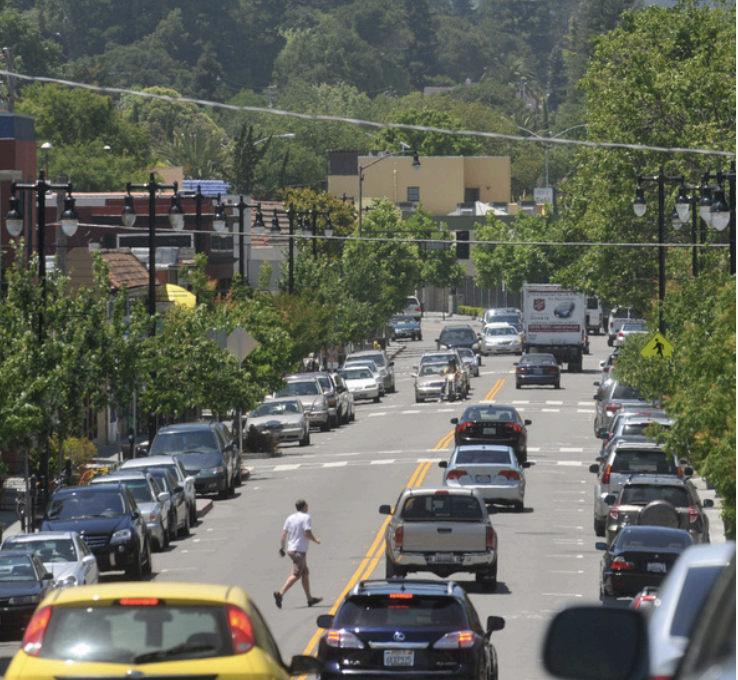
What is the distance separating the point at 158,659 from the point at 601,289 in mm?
56881

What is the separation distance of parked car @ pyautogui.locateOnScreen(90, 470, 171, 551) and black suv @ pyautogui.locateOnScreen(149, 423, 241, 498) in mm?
6976

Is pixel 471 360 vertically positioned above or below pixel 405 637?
below

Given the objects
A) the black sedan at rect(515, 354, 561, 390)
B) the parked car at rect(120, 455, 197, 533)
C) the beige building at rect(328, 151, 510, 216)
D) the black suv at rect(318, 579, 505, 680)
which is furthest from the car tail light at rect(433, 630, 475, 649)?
the beige building at rect(328, 151, 510, 216)

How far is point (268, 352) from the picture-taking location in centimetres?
5097

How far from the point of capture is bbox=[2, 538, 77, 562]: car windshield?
2339 centimetres

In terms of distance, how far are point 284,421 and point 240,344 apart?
5673mm

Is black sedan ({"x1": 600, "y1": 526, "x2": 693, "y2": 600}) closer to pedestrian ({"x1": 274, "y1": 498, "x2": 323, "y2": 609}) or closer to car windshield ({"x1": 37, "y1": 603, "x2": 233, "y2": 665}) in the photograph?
pedestrian ({"x1": 274, "y1": 498, "x2": 323, "y2": 609})

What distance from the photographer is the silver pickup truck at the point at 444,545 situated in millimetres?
24891

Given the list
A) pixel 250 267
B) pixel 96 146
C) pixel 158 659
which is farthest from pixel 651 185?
pixel 96 146

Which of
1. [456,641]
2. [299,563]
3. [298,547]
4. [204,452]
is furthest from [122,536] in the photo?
[204,452]

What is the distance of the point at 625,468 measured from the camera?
3238cm

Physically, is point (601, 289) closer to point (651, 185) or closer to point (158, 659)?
point (651, 185)

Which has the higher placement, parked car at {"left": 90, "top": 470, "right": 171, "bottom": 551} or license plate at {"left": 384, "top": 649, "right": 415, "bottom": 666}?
license plate at {"left": 384, "top": 649, "right": 415, "bottom": 666}

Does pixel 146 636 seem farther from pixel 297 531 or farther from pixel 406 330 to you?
pixel 406 330
